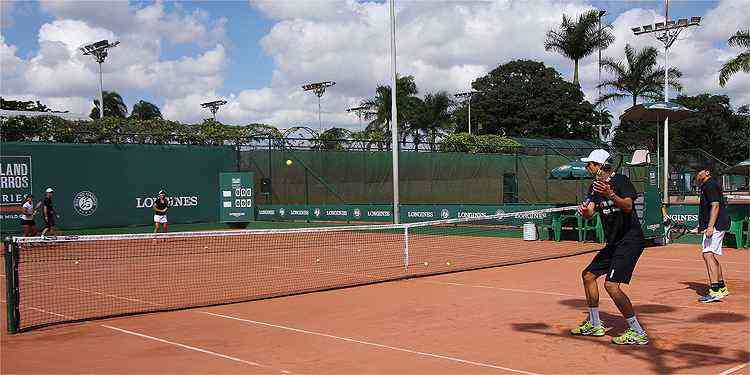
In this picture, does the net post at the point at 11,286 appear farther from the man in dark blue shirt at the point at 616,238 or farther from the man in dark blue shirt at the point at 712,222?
the man in dark blue shirt at the point at 712,222

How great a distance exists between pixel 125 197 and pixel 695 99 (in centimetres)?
6814

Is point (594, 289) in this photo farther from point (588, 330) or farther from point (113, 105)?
point (113, 105)

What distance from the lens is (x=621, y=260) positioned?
22.5 ft

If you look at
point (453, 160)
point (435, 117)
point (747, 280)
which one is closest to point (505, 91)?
point (435, 117)

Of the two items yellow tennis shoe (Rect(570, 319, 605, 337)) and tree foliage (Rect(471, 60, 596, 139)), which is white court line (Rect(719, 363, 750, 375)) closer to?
yellow tennis shoe (Rect(570, 319, 605, 337))

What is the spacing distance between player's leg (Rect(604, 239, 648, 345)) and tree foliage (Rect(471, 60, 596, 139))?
6031 cm

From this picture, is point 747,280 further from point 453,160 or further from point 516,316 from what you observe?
point 453,160

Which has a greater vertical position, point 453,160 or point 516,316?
point 453,160

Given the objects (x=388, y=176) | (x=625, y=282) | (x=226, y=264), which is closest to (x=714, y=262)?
(x=625, y=282)

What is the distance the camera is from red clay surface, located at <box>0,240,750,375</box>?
6309mm

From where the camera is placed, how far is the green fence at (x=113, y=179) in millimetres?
23984

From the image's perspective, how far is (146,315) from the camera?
9.18 meters

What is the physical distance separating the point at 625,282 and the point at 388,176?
22389 mm

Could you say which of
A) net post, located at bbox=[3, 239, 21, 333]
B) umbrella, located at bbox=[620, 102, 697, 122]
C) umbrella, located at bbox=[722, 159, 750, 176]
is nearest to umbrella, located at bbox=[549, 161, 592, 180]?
Answer: umbrella, located at bbox=[620, 102, 697, 122]
